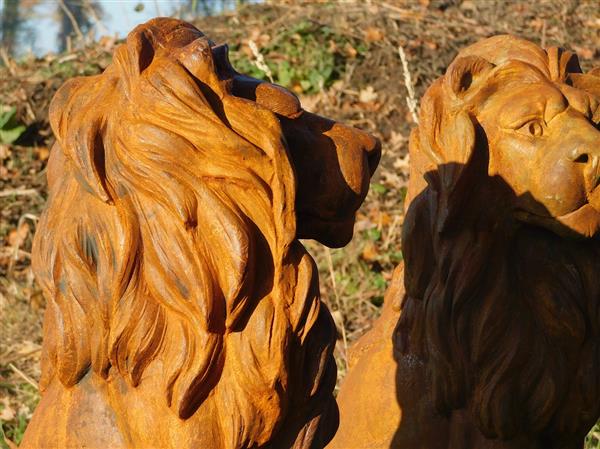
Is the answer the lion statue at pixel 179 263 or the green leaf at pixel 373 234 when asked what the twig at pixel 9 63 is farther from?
the lion statue at pixel 179 263

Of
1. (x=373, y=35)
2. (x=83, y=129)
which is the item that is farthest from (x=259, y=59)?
(x=373, y=35)

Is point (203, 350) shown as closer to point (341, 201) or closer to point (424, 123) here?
point (341, 201)

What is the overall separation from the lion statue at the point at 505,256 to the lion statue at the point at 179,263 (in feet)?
2.74

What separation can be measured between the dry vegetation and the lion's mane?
4100mm

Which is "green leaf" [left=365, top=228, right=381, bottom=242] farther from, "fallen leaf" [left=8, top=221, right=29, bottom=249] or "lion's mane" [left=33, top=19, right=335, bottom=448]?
"lion's mane" [left=33, top=19, right=335, bottom=448]

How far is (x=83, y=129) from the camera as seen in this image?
2.59m

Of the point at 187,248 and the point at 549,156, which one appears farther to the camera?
the point at 549,156

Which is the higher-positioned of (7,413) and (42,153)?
(42,153)

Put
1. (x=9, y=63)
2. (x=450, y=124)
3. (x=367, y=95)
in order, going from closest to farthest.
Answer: (x=450, y=124)
(x=367, y=95)
(x=9, y=63)

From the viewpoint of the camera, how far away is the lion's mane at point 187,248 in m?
2.52

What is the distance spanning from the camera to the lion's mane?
99.2 inches

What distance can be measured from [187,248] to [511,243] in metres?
1.25

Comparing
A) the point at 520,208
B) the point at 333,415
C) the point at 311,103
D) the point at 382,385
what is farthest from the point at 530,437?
the point at 311,103

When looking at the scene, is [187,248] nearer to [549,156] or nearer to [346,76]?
[549,156]
